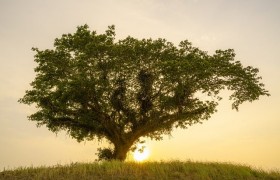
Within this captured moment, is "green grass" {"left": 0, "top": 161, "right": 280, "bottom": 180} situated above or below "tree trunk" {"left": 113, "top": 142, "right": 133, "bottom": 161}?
below

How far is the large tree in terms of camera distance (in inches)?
1480

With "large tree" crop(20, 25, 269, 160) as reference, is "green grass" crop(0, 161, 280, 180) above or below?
below

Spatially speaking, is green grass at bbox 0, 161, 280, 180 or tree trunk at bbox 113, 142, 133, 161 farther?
tree trunk at bbox 113, 142, 133, 161

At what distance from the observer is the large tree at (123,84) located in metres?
37.6

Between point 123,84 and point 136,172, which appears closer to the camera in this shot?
point 136,172

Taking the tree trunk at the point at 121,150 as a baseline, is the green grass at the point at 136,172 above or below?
below

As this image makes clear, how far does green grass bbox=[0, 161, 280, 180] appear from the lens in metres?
27.7

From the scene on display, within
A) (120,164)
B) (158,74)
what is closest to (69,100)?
(158,74)

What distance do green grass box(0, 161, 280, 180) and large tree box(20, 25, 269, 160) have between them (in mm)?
8811

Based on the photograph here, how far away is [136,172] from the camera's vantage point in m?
28.2

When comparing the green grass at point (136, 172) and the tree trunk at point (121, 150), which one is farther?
the tree trunk at point (121, 150)

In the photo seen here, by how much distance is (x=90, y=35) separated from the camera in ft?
126

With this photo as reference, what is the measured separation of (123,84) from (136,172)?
12239 millimetres

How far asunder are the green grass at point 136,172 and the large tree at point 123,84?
347 inches
